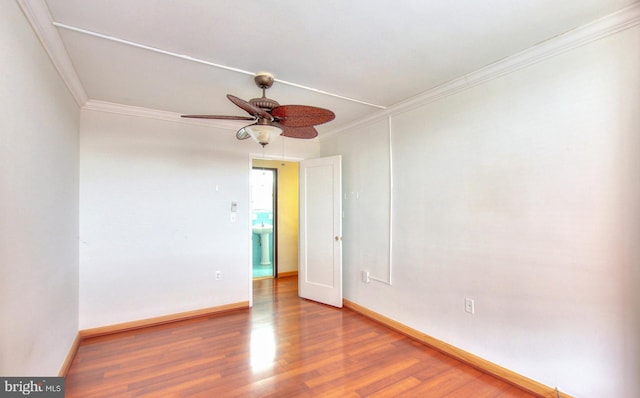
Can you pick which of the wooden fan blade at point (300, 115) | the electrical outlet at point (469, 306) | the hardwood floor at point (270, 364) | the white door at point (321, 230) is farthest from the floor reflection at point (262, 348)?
the wooden fan blade at point (300, 115)

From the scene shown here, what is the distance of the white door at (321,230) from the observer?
3898 millimetres

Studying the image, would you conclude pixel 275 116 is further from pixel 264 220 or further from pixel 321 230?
pixel 264 220

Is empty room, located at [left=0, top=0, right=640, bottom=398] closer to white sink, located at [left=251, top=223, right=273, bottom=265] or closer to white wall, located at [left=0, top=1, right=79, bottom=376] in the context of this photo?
white wall, located at [left=0, top=1, right=79, bottom=376]

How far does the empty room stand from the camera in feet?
5.56

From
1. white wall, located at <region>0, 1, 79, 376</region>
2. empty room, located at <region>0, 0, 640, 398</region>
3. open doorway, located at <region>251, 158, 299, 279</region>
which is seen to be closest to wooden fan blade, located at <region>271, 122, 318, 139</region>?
empty room, located at <region>0, 0, 640, 398</region>

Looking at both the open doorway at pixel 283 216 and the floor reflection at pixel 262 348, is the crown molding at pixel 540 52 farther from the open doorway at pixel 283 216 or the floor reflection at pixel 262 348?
the open doorway at pixel 283 216

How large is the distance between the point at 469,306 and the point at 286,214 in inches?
148

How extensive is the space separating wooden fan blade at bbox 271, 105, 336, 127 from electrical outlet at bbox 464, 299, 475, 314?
6.47ft

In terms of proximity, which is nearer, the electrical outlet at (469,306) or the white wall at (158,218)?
the electrical outlet at (469,306)

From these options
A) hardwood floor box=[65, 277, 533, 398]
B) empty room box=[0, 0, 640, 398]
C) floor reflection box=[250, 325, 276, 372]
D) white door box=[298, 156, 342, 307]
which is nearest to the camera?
empty room box=[0, 0, 640, 398]

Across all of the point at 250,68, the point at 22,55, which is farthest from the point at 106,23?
the point at 250,68

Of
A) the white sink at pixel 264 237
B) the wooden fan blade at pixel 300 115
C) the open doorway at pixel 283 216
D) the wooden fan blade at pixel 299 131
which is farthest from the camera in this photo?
the white sink at pixel 264 237

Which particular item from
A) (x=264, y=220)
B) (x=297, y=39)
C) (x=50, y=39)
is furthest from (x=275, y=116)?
(x=264, y=220)

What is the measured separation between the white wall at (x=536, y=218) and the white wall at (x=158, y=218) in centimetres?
221
